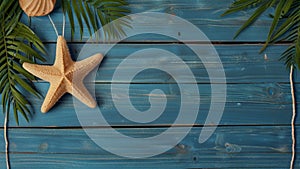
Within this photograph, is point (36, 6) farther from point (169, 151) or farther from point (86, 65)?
point (169, 151)

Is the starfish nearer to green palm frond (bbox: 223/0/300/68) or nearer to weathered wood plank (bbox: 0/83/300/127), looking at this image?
weathered wood plank (bbox: 0/83/300/127)

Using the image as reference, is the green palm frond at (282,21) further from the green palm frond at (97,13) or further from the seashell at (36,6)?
the seashell at (36,6)

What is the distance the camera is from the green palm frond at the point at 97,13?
1145 mm

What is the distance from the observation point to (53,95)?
1107mm

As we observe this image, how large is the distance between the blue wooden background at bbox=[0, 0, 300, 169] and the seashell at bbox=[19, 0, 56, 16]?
0.04 m

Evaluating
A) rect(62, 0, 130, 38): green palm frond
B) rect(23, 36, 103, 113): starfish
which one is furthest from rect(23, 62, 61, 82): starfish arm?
rect(62, 0, 130, 38): green palm frond

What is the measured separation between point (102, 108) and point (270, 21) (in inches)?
20.4

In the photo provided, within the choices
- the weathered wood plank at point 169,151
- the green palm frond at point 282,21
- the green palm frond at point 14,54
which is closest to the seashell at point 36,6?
the green palm frond at point 14,54

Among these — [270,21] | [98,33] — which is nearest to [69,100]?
[98,33]

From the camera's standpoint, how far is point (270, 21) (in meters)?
1.19

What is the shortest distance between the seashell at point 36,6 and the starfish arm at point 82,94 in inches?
8.3

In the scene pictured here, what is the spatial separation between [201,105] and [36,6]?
0.51m

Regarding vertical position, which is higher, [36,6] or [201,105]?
[36,6]

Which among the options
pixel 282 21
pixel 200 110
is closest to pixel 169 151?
pixel 200 110
